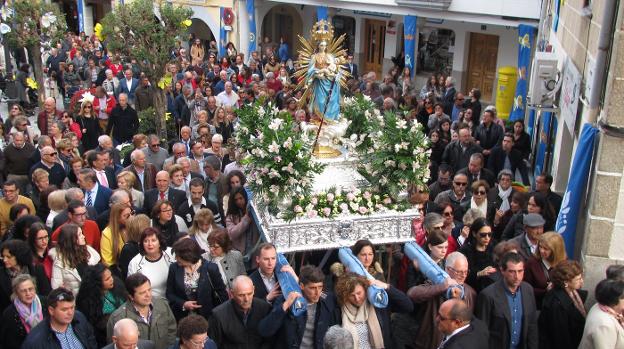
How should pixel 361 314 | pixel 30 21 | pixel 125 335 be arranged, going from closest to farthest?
pixel 125 335, pixel 361 314, pixel 30 21

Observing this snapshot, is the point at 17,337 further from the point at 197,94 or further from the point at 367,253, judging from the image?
the point at 197,94

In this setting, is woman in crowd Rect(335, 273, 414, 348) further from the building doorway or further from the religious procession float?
the building doorway

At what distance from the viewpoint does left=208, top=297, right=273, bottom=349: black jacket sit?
17.9 feet

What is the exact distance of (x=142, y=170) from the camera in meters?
9.62

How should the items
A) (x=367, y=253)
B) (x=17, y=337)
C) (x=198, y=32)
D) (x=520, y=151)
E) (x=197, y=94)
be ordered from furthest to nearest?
(x=198, y=32) < (x=197, y=94) < (x=520, y=151) < (x=367, y=253) < (x=17, y=337)

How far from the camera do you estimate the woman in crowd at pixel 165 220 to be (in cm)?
731

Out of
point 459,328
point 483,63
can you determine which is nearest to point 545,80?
point 459,328

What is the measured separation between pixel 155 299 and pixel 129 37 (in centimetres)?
864

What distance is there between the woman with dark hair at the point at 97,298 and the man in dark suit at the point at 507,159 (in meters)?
6.52

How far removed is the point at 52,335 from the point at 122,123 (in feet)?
27.0

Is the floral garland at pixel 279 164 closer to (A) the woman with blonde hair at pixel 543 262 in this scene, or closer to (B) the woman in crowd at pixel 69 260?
(B) the woman in crowd at pixel 69 260

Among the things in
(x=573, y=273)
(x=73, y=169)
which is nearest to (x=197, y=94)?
(x=73, y=169)

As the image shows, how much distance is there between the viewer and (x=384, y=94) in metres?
14.8

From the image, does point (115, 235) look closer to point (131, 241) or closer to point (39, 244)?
point (131, 241)
